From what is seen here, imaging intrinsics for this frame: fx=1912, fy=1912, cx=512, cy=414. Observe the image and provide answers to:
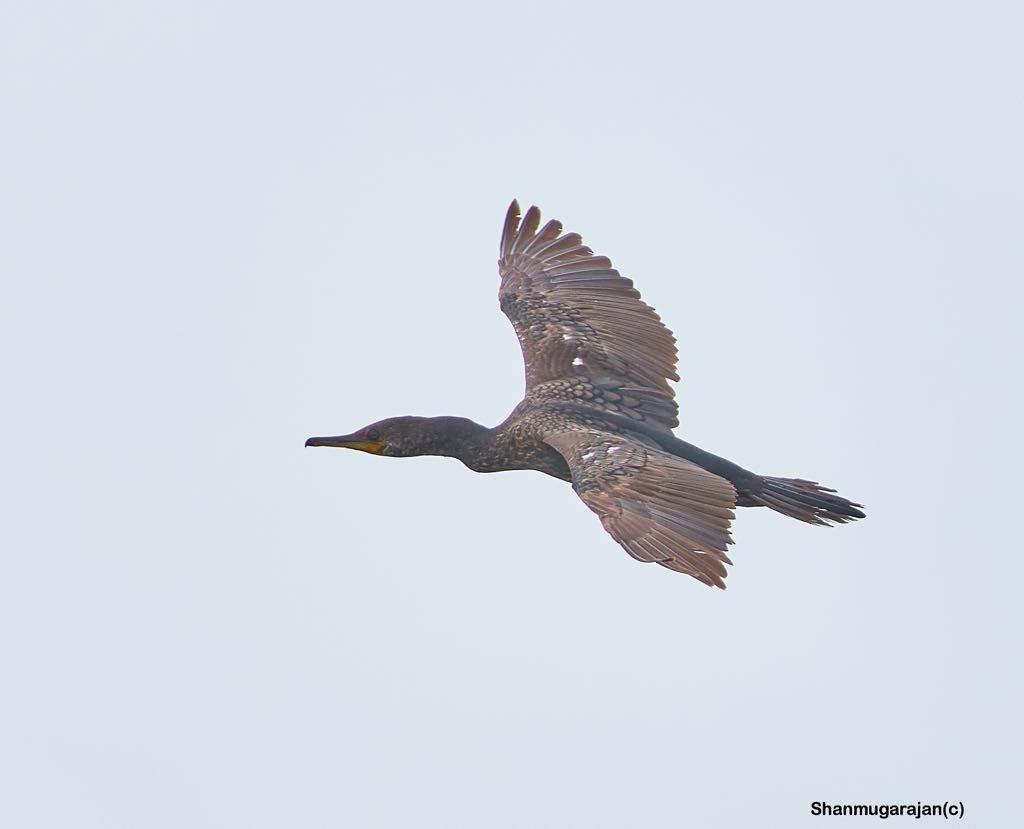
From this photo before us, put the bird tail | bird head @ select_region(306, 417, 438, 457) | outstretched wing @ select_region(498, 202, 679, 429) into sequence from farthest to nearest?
outstretched wing @ select_region(498, 202, 679, 429) < bird head @ select_region(306, 417, 438, 457) < the bird tail

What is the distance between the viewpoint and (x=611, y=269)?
18109mm

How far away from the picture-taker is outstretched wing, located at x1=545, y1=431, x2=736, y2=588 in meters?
13.4

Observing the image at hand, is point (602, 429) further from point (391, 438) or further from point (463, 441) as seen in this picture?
point (391, 438)

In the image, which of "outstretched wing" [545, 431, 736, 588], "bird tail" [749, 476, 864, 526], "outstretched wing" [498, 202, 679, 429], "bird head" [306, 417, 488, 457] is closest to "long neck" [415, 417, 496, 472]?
"bird head" [306, 417, 488, 457]

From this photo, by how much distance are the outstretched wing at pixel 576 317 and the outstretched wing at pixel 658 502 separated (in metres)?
1.85

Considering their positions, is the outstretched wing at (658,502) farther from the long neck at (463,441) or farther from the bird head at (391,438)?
the bird head at (391,438)

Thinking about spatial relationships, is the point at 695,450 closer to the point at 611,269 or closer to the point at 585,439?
the point at 585,439

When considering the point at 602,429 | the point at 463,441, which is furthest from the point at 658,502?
the point at 463,441

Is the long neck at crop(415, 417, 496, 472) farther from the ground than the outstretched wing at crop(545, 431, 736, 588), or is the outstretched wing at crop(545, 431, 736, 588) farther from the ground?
the long neck at crop(415, 417, 496, 472)

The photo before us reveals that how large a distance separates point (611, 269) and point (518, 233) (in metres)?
1.08

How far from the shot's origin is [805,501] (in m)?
15.9

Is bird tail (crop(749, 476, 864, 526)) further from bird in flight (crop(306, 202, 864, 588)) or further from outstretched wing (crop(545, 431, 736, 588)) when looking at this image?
outstretched wing (crop(545, 431, 736, 588))

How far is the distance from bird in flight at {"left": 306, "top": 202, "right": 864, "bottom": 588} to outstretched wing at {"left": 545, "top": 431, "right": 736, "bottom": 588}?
0.04ft

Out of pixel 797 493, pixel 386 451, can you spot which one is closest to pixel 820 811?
pixel 797 493
